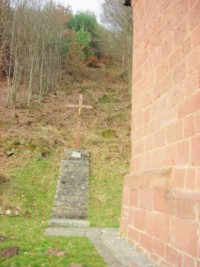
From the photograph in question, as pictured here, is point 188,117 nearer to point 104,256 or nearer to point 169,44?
point 169,44

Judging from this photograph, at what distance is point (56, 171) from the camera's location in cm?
1293

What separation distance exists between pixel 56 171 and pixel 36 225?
476 cm

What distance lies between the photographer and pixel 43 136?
53.4ft

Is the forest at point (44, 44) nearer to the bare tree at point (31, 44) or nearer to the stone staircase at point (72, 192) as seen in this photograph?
the bare tree at point (31, 44)

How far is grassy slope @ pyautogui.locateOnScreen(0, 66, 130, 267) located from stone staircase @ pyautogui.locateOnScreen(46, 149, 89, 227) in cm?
28

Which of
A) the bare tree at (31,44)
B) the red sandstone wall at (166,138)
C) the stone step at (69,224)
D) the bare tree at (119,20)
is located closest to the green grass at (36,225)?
the stone step at (69,224)

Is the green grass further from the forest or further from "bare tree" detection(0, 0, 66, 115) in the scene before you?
"bare tree" detection(0, 0, 66, 115)

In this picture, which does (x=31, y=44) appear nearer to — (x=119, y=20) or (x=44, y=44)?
(x=44, y=44)

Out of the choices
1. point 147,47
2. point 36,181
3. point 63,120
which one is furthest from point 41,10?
point 147,47

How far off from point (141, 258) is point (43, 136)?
497 inches

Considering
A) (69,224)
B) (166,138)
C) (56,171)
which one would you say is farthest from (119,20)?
(166,138)

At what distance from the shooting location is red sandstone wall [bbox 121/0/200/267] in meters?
3.30

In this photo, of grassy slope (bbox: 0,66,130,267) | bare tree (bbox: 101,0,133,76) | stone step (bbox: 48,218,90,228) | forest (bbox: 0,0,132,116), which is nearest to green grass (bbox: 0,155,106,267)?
grassy slope (bbox: 0,66,130,267)

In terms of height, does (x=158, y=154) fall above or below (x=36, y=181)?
above
